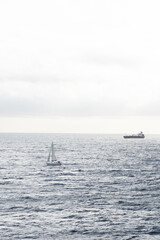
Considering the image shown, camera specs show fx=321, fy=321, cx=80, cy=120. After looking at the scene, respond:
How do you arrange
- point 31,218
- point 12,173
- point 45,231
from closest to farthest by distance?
point 45,231, point 31,218, point 12,173

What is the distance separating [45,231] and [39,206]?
41.1 feet

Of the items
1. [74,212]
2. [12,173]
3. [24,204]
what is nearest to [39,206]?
[24,204]

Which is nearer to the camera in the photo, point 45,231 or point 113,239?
point 113,239

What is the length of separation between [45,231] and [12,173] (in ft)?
187

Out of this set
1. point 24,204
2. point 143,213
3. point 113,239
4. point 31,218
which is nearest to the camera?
point 113,239

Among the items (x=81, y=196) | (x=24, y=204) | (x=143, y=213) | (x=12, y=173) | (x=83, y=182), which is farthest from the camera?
(x=12, y=173)

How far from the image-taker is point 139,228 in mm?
44188

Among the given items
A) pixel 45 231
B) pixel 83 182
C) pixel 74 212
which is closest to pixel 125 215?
pixel 74 212

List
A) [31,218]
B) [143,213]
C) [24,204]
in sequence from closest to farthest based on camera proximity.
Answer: [31,218], [143,213], [24,204]

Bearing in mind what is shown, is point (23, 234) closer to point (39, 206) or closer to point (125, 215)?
point (39, 206)

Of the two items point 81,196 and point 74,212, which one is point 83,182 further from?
point 74,212

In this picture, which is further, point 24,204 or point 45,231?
point 24,204

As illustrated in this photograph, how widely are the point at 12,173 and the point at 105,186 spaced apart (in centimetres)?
3414

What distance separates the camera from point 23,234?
41.2m
